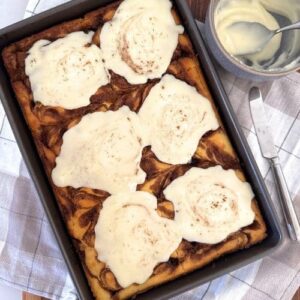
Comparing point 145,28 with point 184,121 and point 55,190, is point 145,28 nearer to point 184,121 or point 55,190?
point 184,121

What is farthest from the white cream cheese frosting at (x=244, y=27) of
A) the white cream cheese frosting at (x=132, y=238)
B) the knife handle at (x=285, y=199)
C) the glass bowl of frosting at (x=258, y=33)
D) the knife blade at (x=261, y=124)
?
the white cream cheese frosting at (x=132, y=238)

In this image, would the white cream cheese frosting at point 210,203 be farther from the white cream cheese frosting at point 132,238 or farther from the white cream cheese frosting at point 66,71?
the white cream cheese frosting at point 66,71

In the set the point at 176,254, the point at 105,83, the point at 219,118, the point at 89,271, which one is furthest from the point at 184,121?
the point at 89,271

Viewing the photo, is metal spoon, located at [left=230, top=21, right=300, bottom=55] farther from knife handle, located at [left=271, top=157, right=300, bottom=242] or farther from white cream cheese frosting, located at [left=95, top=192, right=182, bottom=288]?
white cream cheese frosting, located at [left=95, top=192, right=182, bottom=288]

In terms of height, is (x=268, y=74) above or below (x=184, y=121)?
above

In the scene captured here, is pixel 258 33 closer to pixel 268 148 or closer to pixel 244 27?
pixel 244 27

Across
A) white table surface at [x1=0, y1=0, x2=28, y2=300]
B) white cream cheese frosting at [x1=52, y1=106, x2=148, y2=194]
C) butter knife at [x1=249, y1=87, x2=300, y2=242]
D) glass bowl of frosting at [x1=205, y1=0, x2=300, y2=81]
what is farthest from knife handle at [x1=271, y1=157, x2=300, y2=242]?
white table surface at [x1=0, y1=0, x2=28, y2=300]
